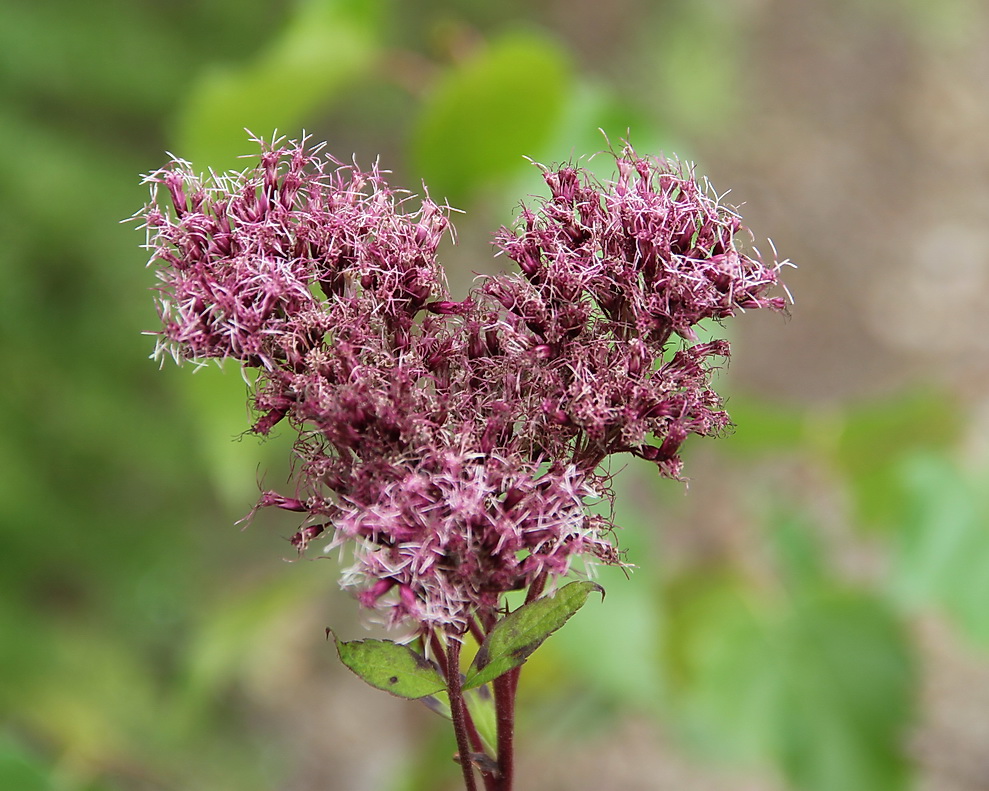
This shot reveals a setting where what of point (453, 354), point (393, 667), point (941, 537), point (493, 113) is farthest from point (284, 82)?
point (941, 537)

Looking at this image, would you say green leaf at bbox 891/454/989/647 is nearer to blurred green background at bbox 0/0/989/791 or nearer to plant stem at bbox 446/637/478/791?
blurred green background at bbox 0/0/989/791

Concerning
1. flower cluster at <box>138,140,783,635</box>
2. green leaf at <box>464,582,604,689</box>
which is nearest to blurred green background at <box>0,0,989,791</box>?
flower cluster at <box>138,140,783,635</box>

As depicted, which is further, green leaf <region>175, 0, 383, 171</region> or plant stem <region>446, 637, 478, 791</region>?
green leaf <region>175, 0, 383, 171</region>

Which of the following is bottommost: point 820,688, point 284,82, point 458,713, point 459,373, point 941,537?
point 458,713

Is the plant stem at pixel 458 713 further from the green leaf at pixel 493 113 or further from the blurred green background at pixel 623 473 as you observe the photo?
the green leaf at pixel 493 113

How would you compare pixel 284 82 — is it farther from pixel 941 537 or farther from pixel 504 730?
pixel 941 537

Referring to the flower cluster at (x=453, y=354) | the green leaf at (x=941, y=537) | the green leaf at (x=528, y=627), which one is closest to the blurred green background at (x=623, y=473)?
the green leaf at (x=941, y=537)

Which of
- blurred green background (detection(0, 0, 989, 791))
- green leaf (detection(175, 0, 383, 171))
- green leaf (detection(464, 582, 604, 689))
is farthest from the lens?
blurred green background (detection(0, 0, 989, 791))
